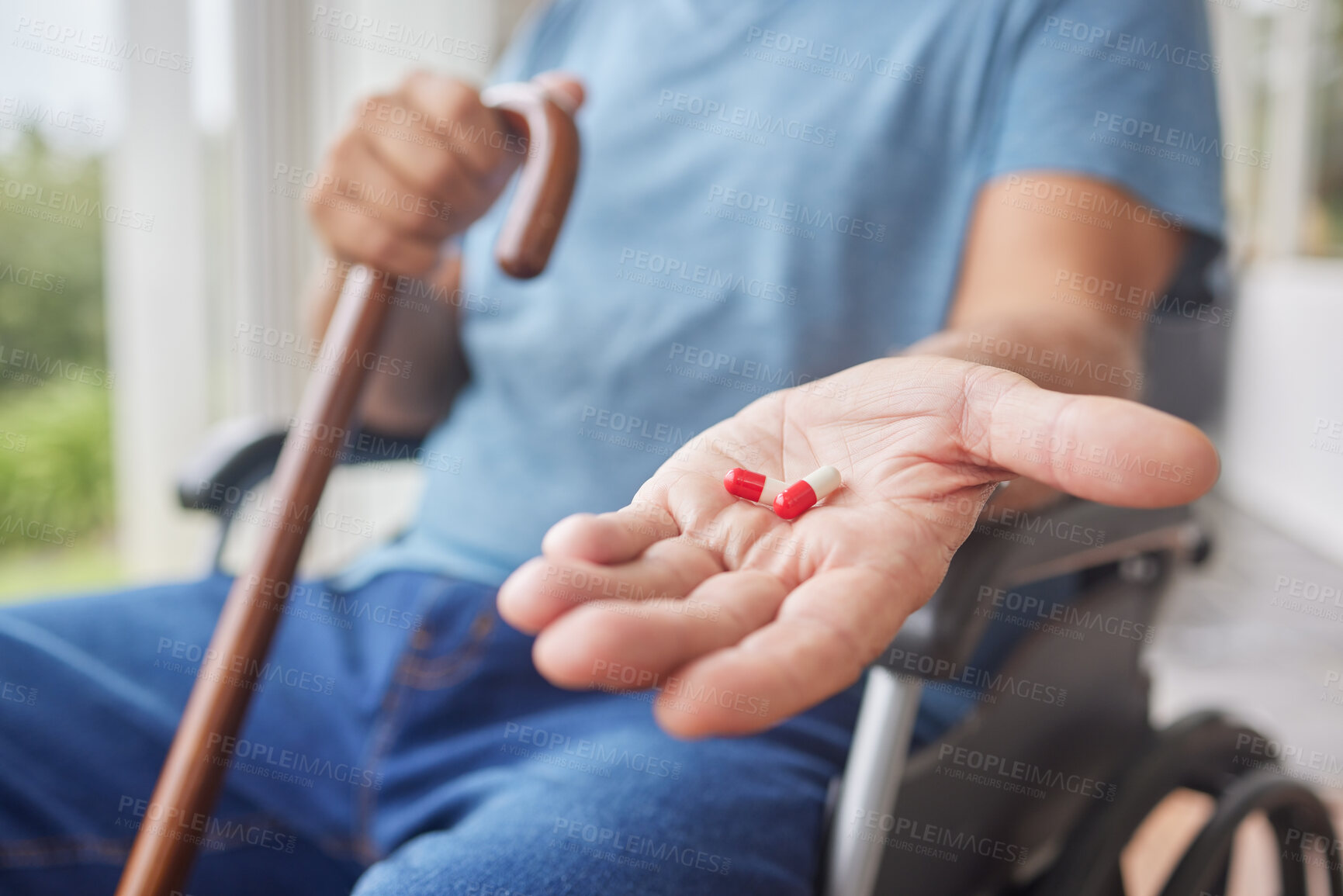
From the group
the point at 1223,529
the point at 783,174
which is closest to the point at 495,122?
the point at 783,174

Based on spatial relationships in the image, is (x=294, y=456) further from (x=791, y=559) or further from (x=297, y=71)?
(x=297, y=71)

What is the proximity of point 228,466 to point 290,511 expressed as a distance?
0.70 ft

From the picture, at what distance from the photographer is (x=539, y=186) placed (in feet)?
1.46

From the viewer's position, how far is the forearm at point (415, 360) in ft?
2.46

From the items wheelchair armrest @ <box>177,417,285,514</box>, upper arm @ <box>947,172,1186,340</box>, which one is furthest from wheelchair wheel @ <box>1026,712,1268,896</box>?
wheelchair armrest @ <box>177,417,285,514</box>

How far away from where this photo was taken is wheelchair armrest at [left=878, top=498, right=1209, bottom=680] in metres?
0.33

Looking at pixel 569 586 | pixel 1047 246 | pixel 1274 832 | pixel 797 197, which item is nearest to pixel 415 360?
pixel 797 197

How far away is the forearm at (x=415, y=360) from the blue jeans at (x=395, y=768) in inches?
8.0

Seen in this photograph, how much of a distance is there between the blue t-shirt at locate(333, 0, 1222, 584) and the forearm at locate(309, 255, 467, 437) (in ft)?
0.52

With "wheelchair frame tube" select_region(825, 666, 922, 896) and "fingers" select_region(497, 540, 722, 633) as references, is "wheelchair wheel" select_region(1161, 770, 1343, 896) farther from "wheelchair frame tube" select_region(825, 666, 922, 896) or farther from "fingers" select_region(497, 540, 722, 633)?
"fingers" select_region(497, 540, 722, 633)

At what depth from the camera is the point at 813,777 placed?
459 mm

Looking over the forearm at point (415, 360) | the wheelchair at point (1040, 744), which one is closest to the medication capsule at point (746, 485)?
the wheelchair at point (1040, 744)

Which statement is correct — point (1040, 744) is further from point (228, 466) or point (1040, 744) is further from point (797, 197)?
point (228, 466)

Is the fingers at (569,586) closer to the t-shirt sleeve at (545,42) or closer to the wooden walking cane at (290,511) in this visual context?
the wooden walking cane at (290,511)
